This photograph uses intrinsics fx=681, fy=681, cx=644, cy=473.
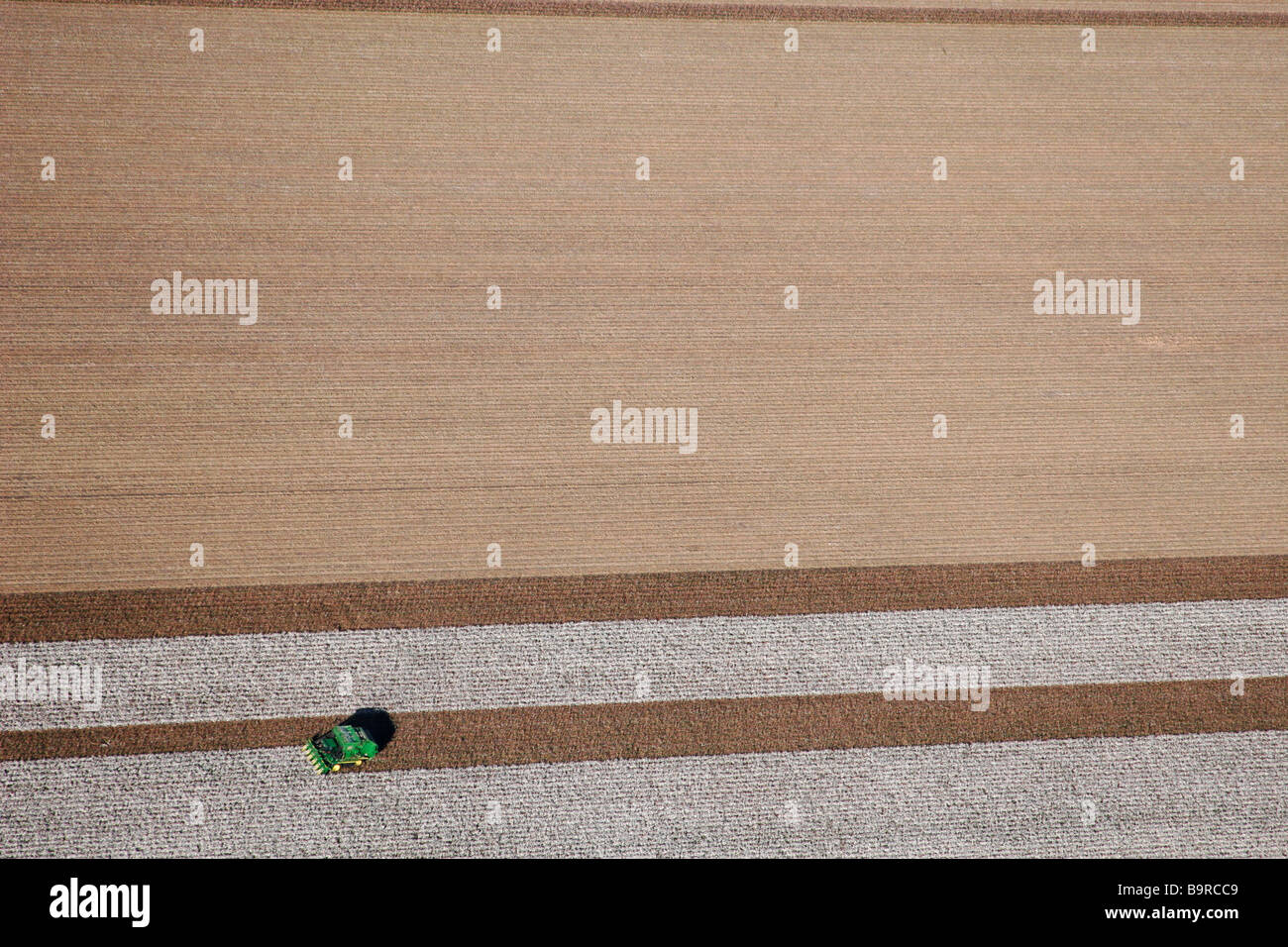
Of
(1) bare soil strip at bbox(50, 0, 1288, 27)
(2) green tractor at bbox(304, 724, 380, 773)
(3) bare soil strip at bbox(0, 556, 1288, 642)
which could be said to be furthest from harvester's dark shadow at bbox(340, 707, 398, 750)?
(1) bare soil strip at bbox(50, 0, 1288, 27)

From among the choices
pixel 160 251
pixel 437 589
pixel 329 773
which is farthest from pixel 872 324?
pixel 160 251

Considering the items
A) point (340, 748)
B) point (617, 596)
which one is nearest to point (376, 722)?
point (340, 748)

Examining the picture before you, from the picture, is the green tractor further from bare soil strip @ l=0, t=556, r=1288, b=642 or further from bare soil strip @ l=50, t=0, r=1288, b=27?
bare soil strip @ l=50, t=0, r=1288, b=27

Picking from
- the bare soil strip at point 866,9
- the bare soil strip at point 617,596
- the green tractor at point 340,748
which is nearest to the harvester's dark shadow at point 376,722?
the green tractor at point 340,748

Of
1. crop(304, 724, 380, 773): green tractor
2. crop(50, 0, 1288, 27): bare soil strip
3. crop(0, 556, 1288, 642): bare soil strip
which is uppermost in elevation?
crop(50, 0, 1288, 27): bare soil strip

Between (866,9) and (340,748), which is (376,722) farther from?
(866,9)

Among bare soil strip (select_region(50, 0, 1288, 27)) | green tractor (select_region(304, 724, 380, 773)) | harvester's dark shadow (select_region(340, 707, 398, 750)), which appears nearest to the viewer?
green tractor (select_region(304, 724, 380, 773))

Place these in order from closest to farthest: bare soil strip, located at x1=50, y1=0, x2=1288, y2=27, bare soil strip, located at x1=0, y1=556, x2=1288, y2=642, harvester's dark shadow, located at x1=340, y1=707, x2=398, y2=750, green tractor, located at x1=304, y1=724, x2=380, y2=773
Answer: green tractor, located at x1=304, y1=724, x2=380, y2=773 → harvester's dark shadow, located at x1=340, y1=707, x2=398, y2=750 → bare soil strip, located at x1=0, y1=556, x2=1288, y2=642 → bare soil strip, located at x1=50, y1=0, x2=1288, y2=27
